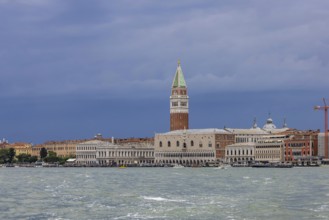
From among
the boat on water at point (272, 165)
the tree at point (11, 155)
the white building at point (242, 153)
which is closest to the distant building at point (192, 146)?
the white building at point (242, 153)

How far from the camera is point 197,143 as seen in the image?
5640 inches

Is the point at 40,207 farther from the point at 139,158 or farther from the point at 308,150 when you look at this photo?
the point at 139,158

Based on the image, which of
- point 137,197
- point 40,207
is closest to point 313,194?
point 137,197

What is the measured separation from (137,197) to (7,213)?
9.47m

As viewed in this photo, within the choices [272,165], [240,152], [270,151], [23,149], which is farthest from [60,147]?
[272,165]

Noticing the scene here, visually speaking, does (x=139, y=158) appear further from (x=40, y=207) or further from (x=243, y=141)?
(x=40, y=207)

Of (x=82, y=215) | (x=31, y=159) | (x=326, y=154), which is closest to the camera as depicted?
(x=82, y=215)

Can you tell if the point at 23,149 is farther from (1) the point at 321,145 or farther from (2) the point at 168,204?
(2) the point at 168,204

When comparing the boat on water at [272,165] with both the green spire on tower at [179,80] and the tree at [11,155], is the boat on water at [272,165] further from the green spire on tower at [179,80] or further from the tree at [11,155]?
the tree at [11,155]

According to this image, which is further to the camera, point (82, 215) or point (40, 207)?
point (40, 207)

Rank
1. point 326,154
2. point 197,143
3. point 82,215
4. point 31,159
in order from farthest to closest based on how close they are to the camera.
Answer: point 31,159, point 197,143, point 326,154, point 82,215

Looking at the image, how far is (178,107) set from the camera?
151 metres

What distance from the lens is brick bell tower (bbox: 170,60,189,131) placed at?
151500 millimetres

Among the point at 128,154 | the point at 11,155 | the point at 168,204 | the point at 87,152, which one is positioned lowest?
the point at 168,204
